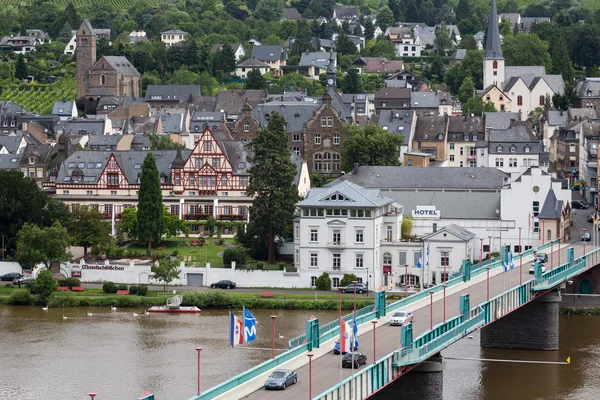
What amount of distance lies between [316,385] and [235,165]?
5189 cm

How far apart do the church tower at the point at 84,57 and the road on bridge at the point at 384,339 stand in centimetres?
9078

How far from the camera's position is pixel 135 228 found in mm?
91500

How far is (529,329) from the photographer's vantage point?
2810 inches

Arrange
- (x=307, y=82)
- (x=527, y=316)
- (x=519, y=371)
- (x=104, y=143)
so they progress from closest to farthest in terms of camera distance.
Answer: (x=519, y=371), (x=527, y=316), (x=104, y=143), (x=307, y=82)

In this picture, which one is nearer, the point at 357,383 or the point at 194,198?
the point at 357,383

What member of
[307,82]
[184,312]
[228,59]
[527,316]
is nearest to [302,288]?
[184,312]

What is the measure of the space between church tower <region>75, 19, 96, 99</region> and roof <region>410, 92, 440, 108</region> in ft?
112

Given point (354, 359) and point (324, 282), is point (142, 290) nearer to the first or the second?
point (324, 282)

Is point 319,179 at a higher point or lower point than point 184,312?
higher

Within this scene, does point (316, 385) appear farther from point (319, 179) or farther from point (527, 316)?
point (319, 179)

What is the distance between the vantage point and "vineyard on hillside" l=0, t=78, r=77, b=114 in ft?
528

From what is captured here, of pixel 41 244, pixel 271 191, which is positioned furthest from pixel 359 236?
pixel 41 244

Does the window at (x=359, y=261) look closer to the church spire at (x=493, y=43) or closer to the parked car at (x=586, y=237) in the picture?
the parked car at (x=586, y=237)

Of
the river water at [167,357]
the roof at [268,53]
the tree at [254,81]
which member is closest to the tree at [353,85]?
the tree at [254,81]
